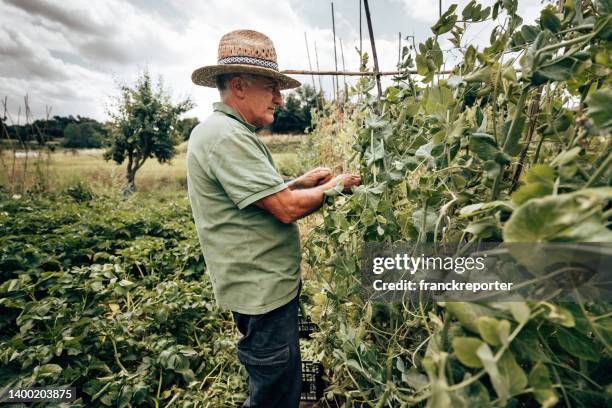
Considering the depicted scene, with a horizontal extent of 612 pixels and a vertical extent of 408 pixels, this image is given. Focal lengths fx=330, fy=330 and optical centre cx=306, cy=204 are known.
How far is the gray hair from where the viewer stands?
151 centimetres

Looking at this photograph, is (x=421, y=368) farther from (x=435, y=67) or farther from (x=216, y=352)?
(x=216, y=352)

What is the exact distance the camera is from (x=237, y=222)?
135 centimetres

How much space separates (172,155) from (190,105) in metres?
2.55

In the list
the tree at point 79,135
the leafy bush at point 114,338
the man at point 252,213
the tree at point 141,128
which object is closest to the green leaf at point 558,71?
the man at point 252,213

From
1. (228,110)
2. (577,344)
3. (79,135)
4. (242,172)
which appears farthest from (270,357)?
(79,135)

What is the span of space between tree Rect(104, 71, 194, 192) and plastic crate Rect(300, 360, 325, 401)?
12.8 m

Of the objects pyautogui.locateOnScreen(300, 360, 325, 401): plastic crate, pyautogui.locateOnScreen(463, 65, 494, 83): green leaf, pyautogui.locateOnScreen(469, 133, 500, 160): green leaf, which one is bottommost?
pyautogui.locateOnScreen(300, 360, 325, 401): plastic crate

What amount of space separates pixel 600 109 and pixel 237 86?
136cm

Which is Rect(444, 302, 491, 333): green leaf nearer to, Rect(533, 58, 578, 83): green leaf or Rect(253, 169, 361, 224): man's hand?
Rect(533, 58, 578, 83): green leaf

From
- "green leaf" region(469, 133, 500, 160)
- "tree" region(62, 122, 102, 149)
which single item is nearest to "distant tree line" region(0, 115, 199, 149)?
"tree" region(62, 122, 102, 149)

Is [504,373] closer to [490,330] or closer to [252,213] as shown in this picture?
[490,330]

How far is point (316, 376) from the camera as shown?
1.79 m

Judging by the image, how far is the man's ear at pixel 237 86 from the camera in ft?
4.94

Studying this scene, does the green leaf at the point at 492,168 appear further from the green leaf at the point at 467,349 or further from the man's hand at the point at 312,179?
the man's hand at the point at 312,179
